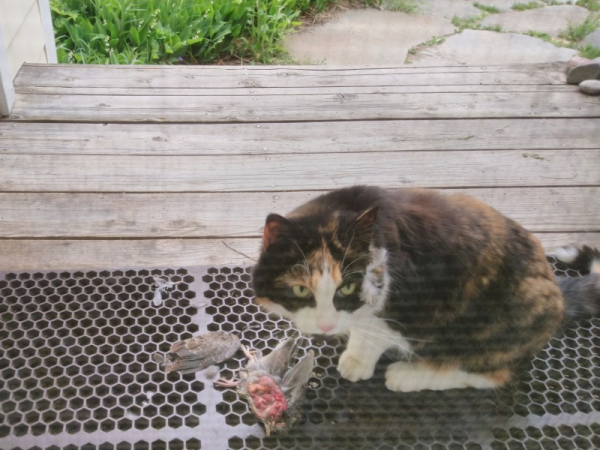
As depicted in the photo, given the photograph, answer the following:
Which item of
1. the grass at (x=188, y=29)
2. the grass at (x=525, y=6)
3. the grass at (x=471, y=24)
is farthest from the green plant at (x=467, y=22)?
the grass at (x=188, y=29)

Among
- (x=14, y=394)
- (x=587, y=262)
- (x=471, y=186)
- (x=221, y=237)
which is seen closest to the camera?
(x=14, y=394)

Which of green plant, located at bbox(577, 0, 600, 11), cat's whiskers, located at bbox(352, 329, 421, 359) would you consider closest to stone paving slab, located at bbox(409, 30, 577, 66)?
green plant, located at bbox(577, 0, 600, 11)

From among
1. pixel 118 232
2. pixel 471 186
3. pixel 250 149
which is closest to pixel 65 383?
pixel 118 232

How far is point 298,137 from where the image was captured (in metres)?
1.83

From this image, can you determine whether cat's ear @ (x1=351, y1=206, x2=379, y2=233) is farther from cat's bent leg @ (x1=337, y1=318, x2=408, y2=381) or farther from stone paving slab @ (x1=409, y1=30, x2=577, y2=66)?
stone paving slab @ (x1=409, y1=30, x2=577, y2=66)

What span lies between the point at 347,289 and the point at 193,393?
35 centimetres

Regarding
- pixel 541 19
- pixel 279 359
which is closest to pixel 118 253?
pixel 279 359

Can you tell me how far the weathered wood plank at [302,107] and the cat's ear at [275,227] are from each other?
866 mm

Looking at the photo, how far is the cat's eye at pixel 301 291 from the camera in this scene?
1108 mm

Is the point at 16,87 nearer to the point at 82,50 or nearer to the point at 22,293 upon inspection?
the point at 82,50

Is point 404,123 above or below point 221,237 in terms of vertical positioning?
above

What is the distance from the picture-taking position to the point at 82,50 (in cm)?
232

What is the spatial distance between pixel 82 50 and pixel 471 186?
148 centimetres

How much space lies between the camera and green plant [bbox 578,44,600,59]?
6.40 ft
